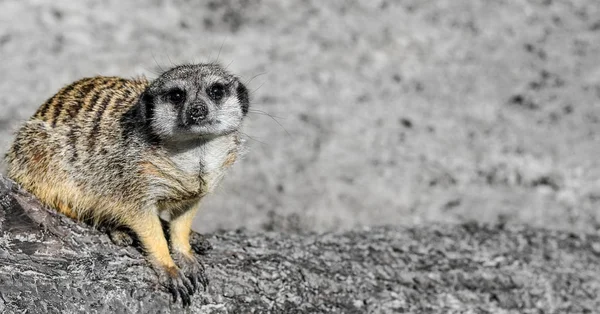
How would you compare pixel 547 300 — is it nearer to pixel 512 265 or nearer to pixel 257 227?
pixel 512 265

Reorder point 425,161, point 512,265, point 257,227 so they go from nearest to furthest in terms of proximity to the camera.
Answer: point 512,265, point 257,227, point 425,161

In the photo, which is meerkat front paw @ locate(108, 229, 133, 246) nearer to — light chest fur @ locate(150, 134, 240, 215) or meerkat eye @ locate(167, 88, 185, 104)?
light chest fur @ locate(150, 134, 240, 215)

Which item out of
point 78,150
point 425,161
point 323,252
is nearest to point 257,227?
point 425,161

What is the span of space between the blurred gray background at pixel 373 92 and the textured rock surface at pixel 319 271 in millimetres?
2234

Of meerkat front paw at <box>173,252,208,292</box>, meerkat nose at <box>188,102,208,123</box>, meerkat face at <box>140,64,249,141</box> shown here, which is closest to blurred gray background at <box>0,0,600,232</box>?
meerkat front paw at <box>173,252,208,292</box>

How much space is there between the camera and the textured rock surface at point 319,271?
13.4ft

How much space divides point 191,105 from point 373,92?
575 centimetres

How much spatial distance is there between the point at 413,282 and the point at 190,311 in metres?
1.58

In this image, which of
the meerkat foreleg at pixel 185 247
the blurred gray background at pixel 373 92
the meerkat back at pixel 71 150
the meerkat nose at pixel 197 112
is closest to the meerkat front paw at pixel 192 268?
the meerkat foreleg at pixel 185 247

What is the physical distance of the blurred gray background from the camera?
859 centimetres

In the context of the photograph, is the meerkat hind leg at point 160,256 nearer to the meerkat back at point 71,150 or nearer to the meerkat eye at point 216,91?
the meerkat back at point 71,150

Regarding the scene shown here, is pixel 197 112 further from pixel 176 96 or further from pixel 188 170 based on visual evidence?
pixel 188 170

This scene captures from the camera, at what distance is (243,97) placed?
4.80m

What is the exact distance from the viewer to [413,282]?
5242mm
